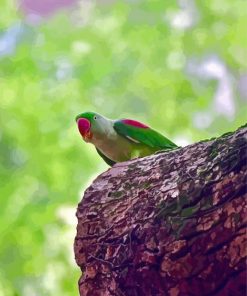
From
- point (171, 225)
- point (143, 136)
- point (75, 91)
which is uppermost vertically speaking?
point (75, 91)

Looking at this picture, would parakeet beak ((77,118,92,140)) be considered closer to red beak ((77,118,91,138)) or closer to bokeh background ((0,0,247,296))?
red beak ((77,118,91,138))

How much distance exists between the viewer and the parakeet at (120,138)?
0.93 meters

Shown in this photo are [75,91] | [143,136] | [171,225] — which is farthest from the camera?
[75,91]

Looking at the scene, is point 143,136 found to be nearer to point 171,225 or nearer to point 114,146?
point 114,146

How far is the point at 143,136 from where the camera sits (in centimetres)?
93

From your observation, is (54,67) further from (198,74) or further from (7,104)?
(198,74)

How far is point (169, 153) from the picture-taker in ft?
2.26

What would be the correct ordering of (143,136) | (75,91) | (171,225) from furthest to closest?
(75,91) < (143,136) < (171,225)

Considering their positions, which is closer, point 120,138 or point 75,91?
point 120,138

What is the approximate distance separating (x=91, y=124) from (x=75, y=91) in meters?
0.78

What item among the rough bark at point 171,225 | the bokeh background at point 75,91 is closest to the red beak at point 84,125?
the rough bark at point 171,225

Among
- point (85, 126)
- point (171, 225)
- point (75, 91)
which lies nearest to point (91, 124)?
point (85, 126)

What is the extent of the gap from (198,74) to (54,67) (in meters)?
0.45

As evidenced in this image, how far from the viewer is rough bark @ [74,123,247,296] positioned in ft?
1.80
